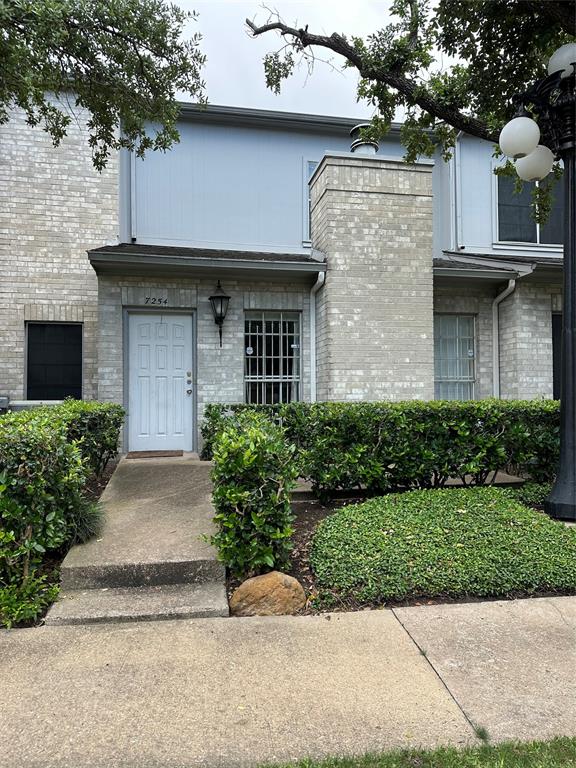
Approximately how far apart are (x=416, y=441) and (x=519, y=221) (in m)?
7.20

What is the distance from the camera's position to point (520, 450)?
18.5ft

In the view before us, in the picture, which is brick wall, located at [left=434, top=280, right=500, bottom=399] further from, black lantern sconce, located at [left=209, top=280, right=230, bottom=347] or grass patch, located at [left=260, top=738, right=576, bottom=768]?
grass patch, located at [left=260, top=738, right=576, bottom=768]

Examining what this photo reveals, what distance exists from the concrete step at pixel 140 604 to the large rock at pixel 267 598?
4.1 inches

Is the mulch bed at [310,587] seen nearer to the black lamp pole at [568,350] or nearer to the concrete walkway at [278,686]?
the concrete walkway at [278,686]

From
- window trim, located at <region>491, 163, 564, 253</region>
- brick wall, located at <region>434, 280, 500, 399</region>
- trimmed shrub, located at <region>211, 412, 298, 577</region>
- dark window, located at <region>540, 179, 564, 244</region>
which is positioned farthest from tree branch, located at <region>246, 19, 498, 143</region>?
trimmed shrub, located at <region>211, 412, 298, 577</region>

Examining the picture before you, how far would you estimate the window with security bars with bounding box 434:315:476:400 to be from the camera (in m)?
9.27

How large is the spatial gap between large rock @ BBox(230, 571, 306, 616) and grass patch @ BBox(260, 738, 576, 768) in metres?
1.36

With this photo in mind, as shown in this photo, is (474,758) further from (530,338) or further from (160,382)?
(530,338)

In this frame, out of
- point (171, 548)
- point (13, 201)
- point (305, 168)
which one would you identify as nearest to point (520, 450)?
point (171, 548)

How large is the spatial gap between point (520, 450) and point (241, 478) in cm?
353

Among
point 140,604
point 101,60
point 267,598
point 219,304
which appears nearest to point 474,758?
point 267,598

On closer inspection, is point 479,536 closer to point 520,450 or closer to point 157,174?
point 520,450

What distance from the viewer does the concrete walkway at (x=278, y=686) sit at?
215cm

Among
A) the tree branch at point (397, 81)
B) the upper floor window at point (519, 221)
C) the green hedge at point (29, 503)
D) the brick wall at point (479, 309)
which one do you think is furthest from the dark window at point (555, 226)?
the green hedge at point (29, 503)
